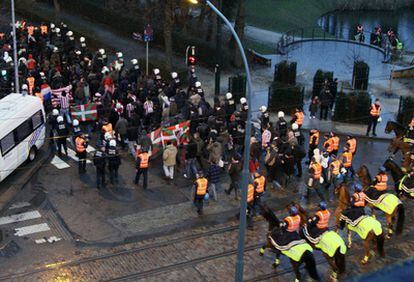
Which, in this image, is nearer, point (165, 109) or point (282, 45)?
point (165, 109)

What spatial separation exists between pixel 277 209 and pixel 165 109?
7.28m

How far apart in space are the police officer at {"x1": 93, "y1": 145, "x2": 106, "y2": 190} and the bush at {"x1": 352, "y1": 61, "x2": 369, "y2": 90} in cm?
1635

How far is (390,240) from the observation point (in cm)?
1742

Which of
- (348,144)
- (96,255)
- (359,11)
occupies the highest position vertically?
(359,11)

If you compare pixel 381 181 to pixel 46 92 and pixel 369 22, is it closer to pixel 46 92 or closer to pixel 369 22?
pixel 46 92

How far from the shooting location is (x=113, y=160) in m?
19.9

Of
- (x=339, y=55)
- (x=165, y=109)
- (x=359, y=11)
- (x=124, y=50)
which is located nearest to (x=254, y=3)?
(x=359, y=11)

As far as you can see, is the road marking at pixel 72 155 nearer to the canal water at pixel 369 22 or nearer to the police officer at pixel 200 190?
the police officer at pixel 200 190

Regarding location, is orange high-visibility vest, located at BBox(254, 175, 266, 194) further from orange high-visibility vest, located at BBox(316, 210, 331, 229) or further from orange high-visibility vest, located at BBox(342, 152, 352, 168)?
orange high-visibility vest, located at BBox(342, 152, 352, 168)

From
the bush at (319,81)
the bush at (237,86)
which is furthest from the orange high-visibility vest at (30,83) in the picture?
the bush at (319,81)

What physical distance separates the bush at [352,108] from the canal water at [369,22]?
23.8m

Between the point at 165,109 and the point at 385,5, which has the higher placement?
the point at 385,5

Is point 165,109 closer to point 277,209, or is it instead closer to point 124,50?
point 277,209

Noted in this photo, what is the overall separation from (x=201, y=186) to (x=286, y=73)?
51.7 feet
